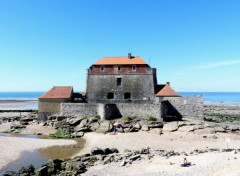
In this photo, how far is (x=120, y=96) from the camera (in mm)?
46125

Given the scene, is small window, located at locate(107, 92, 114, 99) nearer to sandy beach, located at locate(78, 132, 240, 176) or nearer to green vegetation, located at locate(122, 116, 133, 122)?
green vegetation, located at locate(122, 116, 133, 122)

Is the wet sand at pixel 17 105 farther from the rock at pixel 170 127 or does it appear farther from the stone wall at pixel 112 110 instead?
the rock at pixel 170 127

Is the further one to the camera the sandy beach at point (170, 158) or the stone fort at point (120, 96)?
the stone fort at point (120, 96)

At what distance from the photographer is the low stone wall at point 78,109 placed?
4275 cm

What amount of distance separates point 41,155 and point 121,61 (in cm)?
2178

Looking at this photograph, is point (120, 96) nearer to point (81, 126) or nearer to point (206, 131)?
point (81, 126)

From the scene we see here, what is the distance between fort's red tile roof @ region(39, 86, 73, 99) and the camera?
146ft

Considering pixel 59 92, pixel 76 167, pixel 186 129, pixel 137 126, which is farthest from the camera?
pixel 59 92

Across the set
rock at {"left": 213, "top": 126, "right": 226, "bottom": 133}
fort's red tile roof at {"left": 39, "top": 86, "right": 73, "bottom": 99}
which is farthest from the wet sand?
rock at {"left": 213, "top": 126, "right": 226, "bottom": 133}

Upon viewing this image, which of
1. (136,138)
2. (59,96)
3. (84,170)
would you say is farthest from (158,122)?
(84,170)

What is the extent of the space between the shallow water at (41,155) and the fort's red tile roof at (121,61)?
1623 centimetres

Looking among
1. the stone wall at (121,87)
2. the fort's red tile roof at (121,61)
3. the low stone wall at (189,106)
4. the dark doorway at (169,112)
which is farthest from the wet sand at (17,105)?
the low stone wall at (189,106)

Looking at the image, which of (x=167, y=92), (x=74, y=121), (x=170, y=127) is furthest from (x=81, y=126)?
(x=167, y=92)

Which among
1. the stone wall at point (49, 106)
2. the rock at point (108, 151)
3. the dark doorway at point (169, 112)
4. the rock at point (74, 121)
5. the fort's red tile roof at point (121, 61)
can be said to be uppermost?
the fort's red tile roof at point (121, 61)
